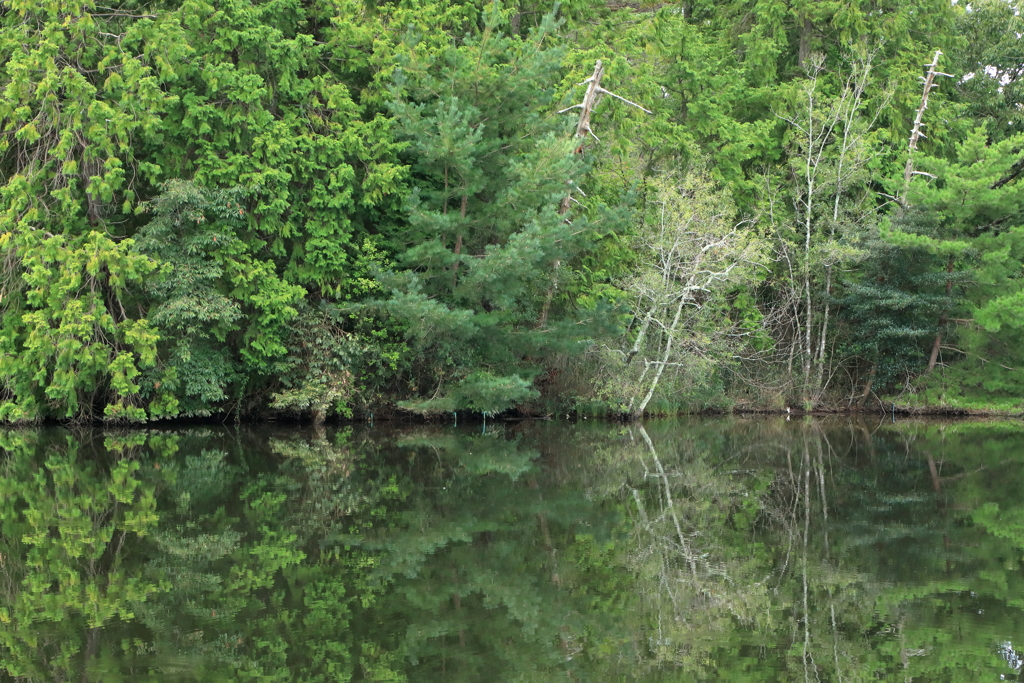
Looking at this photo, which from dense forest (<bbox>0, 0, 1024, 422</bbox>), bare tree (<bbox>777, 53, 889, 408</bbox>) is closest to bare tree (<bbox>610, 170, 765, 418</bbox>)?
dense forest (<bbox>0, 0, 1024, 422</bbox>)

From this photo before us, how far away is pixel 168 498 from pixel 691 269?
44.3ft

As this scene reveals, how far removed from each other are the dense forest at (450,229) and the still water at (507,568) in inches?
171

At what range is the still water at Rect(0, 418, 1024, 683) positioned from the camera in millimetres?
6227

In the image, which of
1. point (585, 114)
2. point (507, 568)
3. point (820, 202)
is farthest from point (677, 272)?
point (507, 568)

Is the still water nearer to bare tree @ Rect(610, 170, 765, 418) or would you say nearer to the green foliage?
the green foliage

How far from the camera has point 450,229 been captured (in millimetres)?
19750

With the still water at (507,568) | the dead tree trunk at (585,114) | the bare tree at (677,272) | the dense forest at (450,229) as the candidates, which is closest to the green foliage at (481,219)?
the dense forest at (450,229)

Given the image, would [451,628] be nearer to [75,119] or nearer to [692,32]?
[75,119]

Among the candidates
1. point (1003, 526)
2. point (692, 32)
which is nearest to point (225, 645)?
point (1003, 526)

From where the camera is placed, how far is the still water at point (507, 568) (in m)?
6.23

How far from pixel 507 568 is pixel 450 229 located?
12.0 metres

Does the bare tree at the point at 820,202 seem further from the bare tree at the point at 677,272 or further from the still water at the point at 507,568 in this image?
the still water at the point at 507,568

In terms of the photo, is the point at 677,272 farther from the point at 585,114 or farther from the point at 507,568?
the point at 507,568

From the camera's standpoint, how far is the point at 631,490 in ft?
41.3
